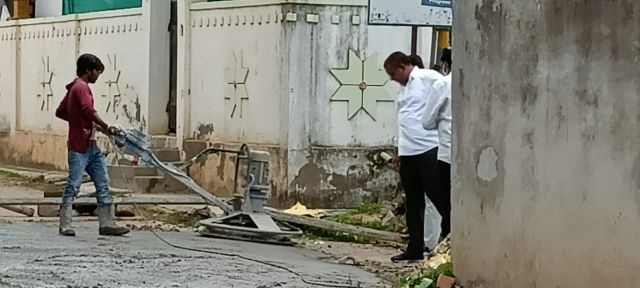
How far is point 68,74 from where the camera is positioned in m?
19.8

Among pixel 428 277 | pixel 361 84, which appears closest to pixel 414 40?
pixel 361 84

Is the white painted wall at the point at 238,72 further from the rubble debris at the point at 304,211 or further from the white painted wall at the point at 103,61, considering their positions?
the white painted wall at the point at 103,61

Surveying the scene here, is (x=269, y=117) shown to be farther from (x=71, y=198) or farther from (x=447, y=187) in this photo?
(x=447, y=187)

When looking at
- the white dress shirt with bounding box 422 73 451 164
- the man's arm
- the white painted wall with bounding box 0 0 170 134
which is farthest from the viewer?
the white painted wall with bounding box 0 0 170 134

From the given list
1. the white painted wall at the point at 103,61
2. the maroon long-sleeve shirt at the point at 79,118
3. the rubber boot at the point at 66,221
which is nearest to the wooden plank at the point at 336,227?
the rubber boot at the point at 66,221

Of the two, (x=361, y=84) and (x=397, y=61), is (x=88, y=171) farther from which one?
(x=361, y=84)

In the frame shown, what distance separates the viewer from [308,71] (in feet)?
48.1

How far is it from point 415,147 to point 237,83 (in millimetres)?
5822

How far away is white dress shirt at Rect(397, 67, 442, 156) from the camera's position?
10039 mm

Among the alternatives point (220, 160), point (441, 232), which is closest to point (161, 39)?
point (220, 160)

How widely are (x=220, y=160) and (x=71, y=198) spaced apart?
4.65 metres

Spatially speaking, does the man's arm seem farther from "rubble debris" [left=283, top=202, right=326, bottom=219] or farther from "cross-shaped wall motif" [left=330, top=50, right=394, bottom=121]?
"cross-shaped wall motif" [left=330, top=50, right=394, bottom=121]

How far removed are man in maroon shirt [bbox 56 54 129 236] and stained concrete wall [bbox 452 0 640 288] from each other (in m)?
4.40


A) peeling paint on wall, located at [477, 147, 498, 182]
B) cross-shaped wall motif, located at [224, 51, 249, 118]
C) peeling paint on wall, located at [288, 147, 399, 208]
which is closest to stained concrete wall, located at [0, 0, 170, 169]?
cross-shaped wall motif, located at [224, 51, 249, 118]
